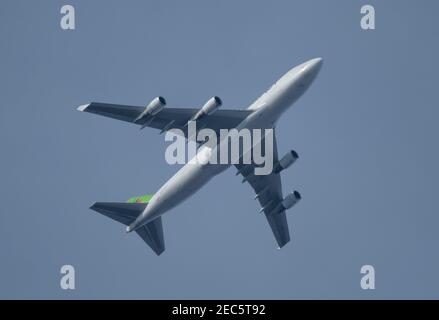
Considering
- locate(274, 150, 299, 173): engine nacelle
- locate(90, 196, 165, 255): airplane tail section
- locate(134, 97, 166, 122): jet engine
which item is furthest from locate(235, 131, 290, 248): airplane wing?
locate(134, 97, 166, 122): jet engine

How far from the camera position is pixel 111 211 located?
76000 mm

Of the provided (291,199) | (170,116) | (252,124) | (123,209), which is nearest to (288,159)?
(291,199)

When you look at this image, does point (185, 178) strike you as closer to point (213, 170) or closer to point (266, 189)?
point (213, 170)

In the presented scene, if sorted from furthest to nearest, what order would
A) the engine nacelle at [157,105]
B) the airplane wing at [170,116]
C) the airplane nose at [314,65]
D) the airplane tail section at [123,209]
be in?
the airplane tail section at [123,209], the airplane nose at [314,65], the airplane wing at [170,116], the engine nacelle at [157,105]

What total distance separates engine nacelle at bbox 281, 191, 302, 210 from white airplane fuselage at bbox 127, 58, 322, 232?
972 centimetres

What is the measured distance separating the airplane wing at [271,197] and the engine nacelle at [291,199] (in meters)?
2.44

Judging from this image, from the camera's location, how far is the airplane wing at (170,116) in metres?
71.1

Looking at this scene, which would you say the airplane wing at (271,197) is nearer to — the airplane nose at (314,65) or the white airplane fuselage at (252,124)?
the white airplane fuselage at (252,124)

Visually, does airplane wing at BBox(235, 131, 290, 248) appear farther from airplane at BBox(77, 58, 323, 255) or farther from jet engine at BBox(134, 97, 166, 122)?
jet engine at BBox(134, 97, 166, 122)

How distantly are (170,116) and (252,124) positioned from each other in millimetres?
7630

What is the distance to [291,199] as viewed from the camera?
80.2 metres

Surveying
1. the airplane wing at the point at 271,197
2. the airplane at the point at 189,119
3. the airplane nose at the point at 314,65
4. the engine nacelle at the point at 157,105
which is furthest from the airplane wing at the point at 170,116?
the airplane wing at the point at 271,197

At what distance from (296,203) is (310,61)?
1549 centimetres

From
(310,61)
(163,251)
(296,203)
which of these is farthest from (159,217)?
(310,61)
